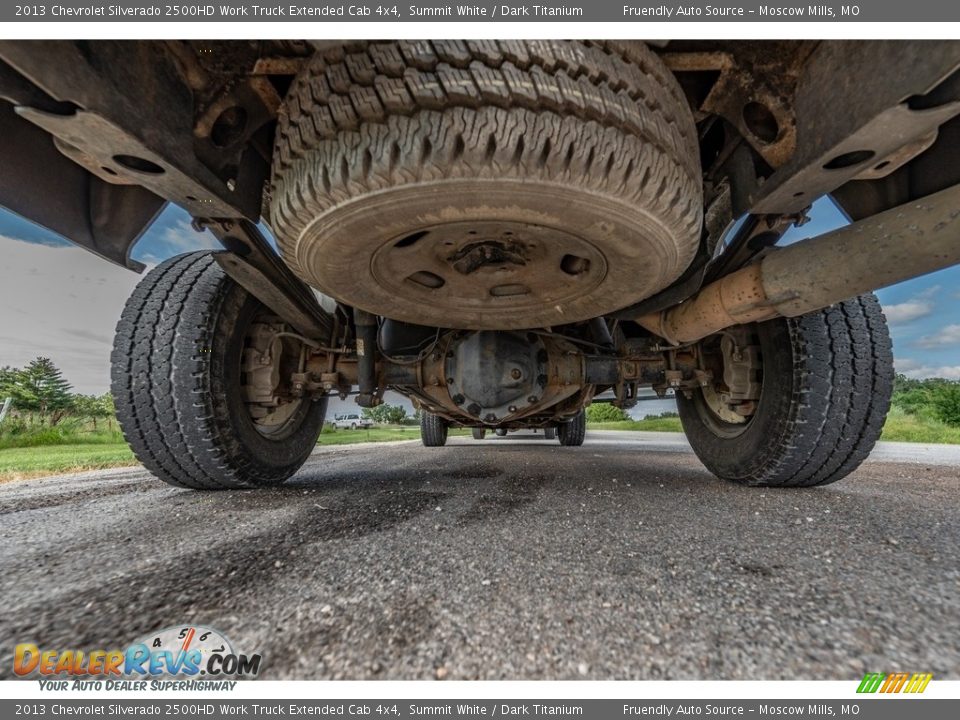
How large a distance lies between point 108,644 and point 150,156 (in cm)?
73

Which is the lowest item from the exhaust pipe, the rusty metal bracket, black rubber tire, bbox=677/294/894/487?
black rubber tire, bbox=677/294/894/487

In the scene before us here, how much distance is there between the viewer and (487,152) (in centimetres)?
67

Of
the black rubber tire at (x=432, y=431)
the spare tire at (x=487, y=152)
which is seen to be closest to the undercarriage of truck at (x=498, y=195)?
the spare tire at (x=487, y=152)

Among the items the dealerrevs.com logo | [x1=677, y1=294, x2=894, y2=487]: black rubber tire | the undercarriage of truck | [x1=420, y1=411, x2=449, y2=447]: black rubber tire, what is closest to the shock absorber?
the undercarriage of truck

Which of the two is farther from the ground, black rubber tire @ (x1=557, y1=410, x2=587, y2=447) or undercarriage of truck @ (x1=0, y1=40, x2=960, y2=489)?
undercarriage of truck @ (x1=0, y1=40, x2=960, y2=489)

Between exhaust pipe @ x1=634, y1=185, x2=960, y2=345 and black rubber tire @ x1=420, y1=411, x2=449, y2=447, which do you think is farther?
black rubber tire @ x1=420, y1=411, x2=449, y2=447

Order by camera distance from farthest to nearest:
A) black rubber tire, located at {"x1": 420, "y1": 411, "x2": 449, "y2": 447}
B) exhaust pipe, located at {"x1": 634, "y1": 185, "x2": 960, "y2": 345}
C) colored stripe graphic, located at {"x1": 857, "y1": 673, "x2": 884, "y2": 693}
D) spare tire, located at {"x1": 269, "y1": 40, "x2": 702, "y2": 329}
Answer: black rubber tire, located at {"x1": 420, "y1": 411, "x2": 449, "y2": 447}
exhaust pipe, located at {"x1": 634, "y1": 185, "x2": 960, "y2": 345}
spare tire, located at {"x1": 269, "y1": 40, "x2": 702, "y2": 329}
colored stripe graphic, located at {"x1": 857, "y1": 673, "x2": 884, "y2": 693}

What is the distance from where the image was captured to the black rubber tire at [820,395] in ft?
4.45

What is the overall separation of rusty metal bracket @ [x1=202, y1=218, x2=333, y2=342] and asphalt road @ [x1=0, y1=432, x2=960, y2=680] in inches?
26.3

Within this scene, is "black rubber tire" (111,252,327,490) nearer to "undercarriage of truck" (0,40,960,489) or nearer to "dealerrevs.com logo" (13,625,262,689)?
"undercarriage of truck" (0,40,960,489)

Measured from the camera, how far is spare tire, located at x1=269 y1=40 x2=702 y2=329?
25.6 inches

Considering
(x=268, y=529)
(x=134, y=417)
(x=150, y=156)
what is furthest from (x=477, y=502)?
(x=134, y=417)

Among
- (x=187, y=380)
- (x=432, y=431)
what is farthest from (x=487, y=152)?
(x=432, y=431)

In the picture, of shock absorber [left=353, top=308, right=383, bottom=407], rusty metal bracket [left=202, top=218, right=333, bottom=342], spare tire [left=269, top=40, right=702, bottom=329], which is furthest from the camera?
shock absorber [left=353, top=308, right=383, bottom=407]
